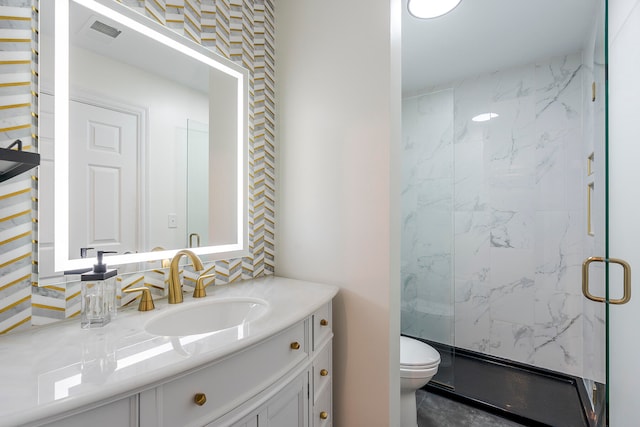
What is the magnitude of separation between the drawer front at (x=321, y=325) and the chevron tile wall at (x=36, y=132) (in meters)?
0.47

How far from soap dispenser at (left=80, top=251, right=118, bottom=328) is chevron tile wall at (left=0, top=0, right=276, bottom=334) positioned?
121mm

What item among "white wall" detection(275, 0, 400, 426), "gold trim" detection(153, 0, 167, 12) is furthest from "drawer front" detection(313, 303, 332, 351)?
"gold trim" detection(153, 0, 167, 12)

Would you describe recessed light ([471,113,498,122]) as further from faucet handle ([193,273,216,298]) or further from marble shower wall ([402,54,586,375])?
faucet handle ([193,273,216,298])

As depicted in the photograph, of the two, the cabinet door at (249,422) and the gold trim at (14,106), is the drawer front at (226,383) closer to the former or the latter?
the cabinet door at (249,422)

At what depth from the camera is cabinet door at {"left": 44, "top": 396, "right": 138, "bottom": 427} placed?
1.68 ft

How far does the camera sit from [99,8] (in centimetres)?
99

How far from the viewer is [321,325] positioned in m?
1.20

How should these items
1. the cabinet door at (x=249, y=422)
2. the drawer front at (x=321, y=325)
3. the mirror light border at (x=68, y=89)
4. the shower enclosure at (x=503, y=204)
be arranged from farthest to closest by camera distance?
1. the shower enclosure at (x=503, y=204)
2. the drawer front at (x=321, y=325)
3. the mirror light border at (x=68, y=89)
4. the cabinet door at (x=249, y=422)

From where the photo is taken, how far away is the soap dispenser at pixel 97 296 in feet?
2.77

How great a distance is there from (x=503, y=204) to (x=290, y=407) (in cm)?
230

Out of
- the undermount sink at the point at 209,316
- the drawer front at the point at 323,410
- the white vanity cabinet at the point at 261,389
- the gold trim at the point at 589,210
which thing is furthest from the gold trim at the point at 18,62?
the gold trim at the point at 589,210

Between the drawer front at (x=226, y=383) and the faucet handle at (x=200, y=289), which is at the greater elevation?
the faucet handle at (x=200, y=289)

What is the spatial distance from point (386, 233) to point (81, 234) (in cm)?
109

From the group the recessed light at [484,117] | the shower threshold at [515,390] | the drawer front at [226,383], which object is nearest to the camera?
the drawer front at [226,383]
